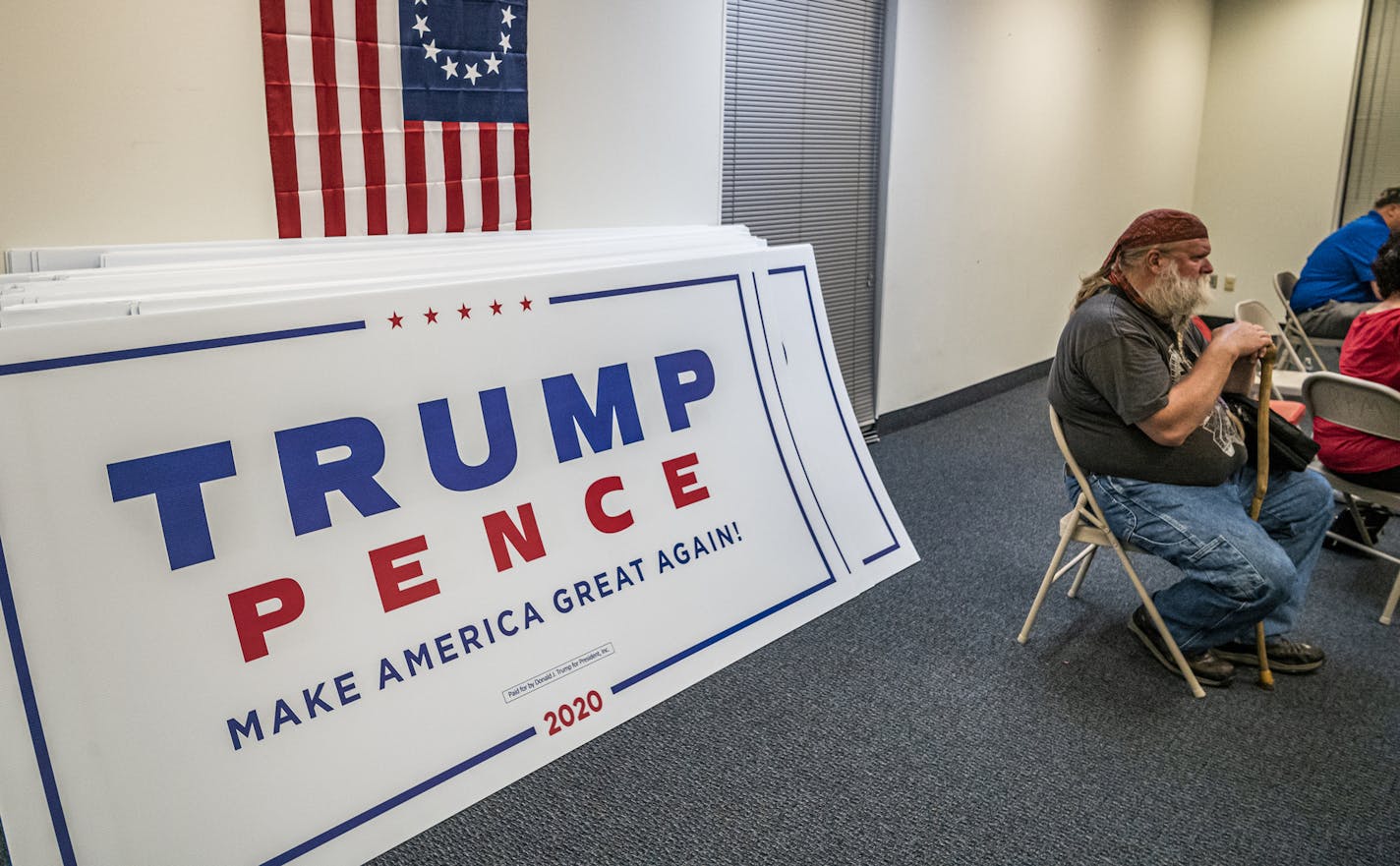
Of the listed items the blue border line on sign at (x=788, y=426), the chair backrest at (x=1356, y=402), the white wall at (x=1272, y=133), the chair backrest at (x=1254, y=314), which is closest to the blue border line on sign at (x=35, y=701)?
the blue border line on sign at (x=788, y=426)

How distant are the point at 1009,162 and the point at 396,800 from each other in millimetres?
6036

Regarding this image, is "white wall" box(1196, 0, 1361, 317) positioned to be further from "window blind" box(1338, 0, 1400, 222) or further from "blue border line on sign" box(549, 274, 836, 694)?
"blue border line on sign" box(549, 274, 836, 694)

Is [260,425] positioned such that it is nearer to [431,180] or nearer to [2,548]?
[2,548]

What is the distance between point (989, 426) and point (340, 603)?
515 centimetres

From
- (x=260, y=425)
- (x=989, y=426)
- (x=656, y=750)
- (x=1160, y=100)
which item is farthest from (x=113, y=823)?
(x=1160, y=100)

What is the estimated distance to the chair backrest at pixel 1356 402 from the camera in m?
2.98

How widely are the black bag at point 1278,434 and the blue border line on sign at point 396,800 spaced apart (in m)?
2.63

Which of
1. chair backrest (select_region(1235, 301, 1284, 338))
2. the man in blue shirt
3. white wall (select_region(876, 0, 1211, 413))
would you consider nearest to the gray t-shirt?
chair backrest (select_region(1235, 301, 1284, 338))

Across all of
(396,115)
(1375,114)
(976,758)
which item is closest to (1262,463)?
(976,758)

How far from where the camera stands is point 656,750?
97.5 inches

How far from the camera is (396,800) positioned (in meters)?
0.88

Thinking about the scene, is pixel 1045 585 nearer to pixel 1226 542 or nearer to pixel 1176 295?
pixel 1226 542

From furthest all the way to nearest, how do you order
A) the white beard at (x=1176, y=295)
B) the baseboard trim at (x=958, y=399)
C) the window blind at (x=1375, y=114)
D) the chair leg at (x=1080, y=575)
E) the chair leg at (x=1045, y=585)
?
the window blind at (x=1375, y=114) → the baseboard trim at (x=958, y=399) → the chair leg at (x=1080, y=575) → the chair leg at (x=1045, y=585) → the white beard at (x=1176, y=295)

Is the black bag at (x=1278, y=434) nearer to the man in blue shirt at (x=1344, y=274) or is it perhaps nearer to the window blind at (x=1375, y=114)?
the man in blue shirt at (x=1344, y=274)
